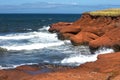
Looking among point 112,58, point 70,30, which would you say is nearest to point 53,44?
point 70,30

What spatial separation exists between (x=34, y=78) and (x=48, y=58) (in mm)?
14928

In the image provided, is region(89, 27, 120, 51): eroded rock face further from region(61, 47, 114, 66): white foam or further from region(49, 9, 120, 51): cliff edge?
region(61, 47, 114, 66): white foam

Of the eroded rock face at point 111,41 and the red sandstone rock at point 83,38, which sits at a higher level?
the eroded rock face at point 111,41

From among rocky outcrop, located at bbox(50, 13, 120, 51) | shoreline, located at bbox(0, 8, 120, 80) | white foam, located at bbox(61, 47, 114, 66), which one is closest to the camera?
shoreline, located at bbox(0, 8, 120, 80)

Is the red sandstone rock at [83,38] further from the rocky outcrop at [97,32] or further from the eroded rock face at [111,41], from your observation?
the eroded rock face at [111,41]

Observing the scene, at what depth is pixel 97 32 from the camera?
44.0 m

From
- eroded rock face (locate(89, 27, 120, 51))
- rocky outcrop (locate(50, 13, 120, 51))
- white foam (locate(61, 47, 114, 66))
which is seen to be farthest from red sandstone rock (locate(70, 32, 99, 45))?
white foam (locate(61, 47, 114, 66))

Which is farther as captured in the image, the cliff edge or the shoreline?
the cliff edge

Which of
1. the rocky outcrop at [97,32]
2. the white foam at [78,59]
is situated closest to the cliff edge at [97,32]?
the rocky outcrop at [97,32]

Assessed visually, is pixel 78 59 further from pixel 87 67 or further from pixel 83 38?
pixel 83 38

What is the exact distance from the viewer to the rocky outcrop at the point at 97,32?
120ft

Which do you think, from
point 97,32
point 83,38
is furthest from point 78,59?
point 97,32

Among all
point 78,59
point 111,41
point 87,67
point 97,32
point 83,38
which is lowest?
point 83,38

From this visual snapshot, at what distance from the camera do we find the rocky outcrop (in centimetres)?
3662
